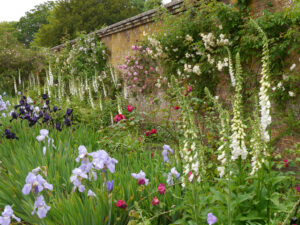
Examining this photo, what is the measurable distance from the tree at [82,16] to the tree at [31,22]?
60.2 ft

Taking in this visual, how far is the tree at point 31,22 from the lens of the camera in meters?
34.7

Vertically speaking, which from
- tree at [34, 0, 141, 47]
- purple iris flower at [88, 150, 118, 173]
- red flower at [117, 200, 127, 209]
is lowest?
red flower at [117, 200, 127, 209]

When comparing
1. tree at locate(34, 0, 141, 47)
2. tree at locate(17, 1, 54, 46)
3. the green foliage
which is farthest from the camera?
tree at locate(17, 1, 54, 46)

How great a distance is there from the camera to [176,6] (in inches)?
221

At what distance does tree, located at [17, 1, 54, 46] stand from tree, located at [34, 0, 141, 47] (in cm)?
1834

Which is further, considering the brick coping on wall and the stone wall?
the stone wall

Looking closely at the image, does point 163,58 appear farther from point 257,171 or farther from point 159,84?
point 257,171

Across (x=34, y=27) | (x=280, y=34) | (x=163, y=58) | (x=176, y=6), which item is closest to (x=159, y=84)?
(x=163, y=58)

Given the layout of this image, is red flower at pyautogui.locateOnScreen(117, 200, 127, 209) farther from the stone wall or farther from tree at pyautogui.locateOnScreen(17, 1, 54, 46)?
tree at pyautogui.locateOnScreen(17, 1, 54, 46)

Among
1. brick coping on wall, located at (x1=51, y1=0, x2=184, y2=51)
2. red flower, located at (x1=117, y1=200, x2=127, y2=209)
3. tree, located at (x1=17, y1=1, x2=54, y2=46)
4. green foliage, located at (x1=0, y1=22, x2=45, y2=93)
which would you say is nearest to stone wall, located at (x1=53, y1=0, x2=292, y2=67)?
brick coping on wall, located at (x1=51, y1=0, x2=184, y2=51)

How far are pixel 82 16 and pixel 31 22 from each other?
22297 millimetres

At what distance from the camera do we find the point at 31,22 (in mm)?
35688

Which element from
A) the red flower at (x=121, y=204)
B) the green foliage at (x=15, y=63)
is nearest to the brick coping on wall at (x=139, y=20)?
the green foliage at (x=15, y=63)

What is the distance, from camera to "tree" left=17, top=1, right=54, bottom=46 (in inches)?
1364
